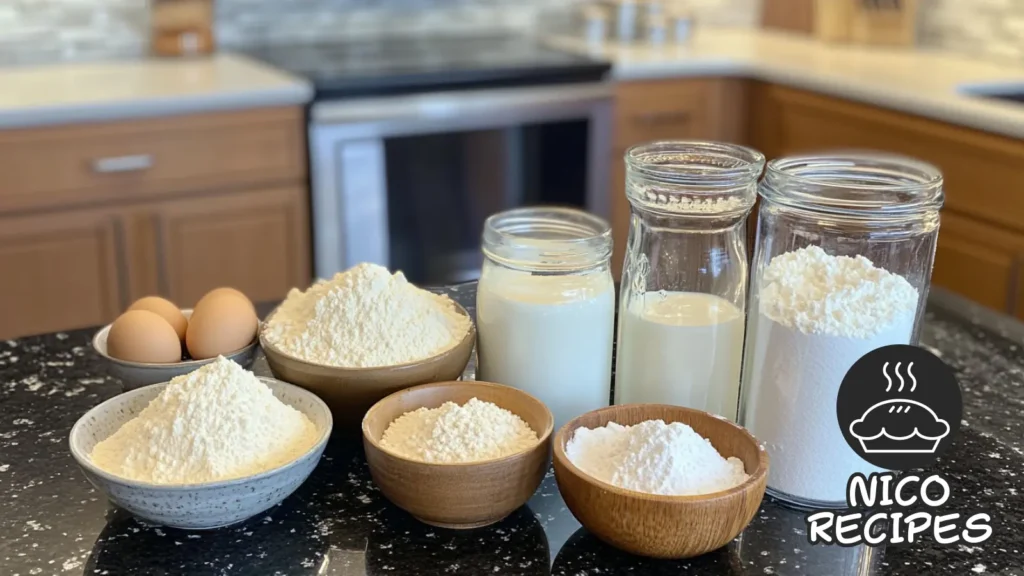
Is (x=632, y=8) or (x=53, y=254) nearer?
(x=53, y=254)

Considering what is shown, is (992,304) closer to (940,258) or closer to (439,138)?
(940,258)

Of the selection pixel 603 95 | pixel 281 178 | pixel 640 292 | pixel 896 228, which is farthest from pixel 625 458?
pixel 603 95

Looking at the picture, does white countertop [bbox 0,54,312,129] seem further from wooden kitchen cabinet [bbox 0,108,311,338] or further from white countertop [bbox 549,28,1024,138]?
white countertop [bbox 549,28,1024,138]

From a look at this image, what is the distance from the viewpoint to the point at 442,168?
2688 mm

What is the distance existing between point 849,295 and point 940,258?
1724mm

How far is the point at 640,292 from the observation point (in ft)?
3.16

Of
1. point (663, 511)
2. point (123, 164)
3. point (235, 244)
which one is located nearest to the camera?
point (663, 511)

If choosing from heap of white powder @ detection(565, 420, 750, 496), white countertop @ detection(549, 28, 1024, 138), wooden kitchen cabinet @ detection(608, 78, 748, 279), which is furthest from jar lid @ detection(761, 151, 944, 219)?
wooden kitchen cabinet @ detection(608, 78, 748, 279)

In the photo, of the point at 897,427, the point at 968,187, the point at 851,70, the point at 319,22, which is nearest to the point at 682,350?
the point at 897,427

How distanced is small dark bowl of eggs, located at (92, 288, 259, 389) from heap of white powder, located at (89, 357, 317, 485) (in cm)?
12

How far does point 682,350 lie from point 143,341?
513mm

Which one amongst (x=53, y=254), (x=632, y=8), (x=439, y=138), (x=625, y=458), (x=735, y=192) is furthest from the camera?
(x=632, y=8)

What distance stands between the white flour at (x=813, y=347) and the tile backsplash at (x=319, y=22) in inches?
92.9

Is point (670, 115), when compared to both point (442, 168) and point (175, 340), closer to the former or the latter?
point (442, 168)
